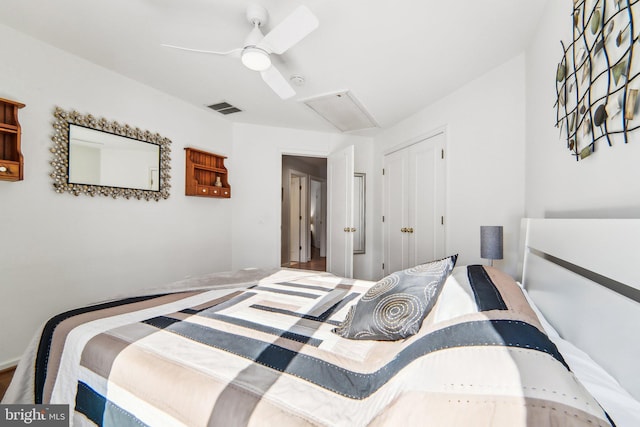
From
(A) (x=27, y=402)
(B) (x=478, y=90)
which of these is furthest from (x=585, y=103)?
(A) (x=27, y=402)

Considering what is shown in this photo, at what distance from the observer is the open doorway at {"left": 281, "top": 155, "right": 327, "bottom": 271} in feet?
17.7

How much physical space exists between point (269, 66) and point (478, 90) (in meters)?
1.95

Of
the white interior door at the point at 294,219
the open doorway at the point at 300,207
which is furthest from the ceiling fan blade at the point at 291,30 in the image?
the white interior door at the point at 294,219

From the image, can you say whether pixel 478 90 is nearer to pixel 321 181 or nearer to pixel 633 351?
pixel 633 351

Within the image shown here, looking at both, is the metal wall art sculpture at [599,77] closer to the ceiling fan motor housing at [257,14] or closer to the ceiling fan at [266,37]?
the ceiling fan at [266,37]

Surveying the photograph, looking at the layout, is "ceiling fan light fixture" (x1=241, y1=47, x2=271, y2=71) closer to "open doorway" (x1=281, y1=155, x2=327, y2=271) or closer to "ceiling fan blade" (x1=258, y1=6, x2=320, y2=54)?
"ceiling fan blade" (x1=258, y1=6, x2=320, y2=54)

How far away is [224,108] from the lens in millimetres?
3119

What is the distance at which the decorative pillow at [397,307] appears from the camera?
2.98ft

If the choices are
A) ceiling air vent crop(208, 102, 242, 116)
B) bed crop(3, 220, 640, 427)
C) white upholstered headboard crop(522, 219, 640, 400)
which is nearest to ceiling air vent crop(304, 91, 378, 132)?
ceiling air vent crop(208, 102, 242, 116)

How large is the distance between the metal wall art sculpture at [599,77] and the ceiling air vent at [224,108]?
9.81 feet

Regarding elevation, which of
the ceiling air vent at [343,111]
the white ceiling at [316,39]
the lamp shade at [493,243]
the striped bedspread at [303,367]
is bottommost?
the striped bedspread at [303,367]

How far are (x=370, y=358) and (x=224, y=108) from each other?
10.6 feet

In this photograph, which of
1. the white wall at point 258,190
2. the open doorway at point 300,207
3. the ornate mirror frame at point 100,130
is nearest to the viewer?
the ornate mirror frame at point 100,130

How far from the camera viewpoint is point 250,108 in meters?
3.10
